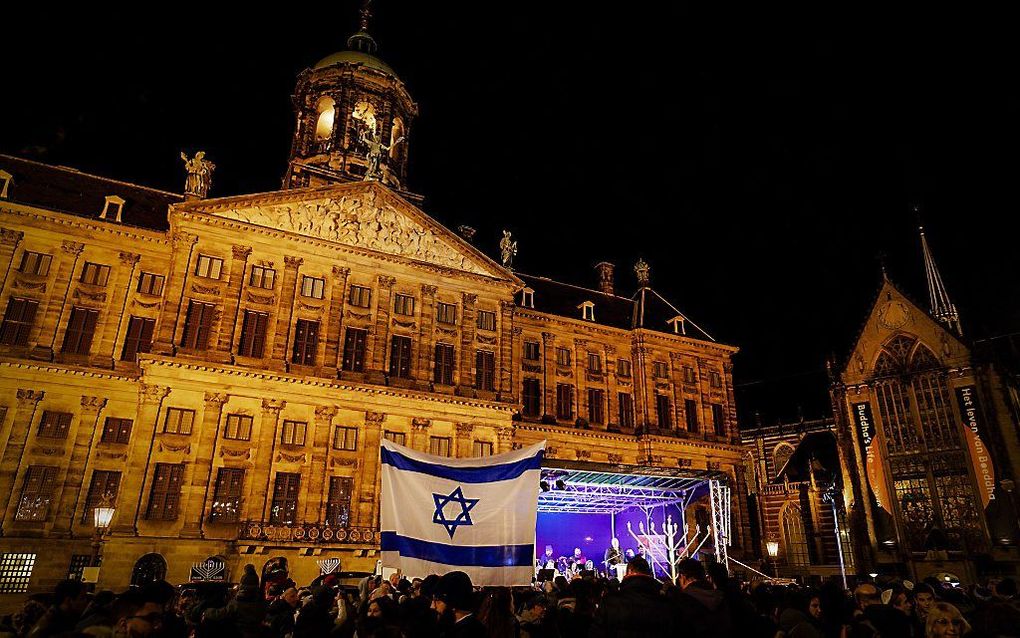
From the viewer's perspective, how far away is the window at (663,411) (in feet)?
151

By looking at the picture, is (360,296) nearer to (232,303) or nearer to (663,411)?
(232,303)

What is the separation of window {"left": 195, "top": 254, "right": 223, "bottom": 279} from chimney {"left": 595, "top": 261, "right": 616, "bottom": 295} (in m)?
31.4

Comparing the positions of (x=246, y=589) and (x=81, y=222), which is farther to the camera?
(x=81, y=222)

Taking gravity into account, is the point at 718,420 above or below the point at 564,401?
below

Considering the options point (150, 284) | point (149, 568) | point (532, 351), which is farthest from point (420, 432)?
point (150, 284)

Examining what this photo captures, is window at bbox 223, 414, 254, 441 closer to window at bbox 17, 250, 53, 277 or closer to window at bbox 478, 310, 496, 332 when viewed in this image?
window at bbox 17, 250, 53, 277

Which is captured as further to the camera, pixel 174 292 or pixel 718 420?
pixel 718 420

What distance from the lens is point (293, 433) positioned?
31344mm

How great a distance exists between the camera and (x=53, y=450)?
2961 cm

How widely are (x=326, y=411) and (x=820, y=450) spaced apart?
4890cm

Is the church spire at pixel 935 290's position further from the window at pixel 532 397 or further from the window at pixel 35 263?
the window at pixel 35 263

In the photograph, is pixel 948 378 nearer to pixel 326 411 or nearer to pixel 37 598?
pixel 326 411

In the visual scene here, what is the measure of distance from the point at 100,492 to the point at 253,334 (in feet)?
33.4

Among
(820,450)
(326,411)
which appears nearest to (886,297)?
(820,450)
